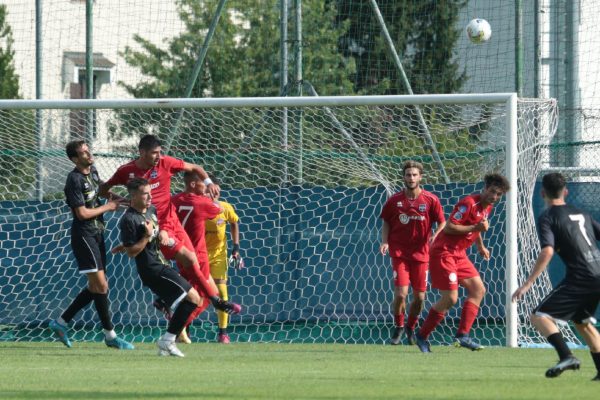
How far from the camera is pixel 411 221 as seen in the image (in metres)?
13.4

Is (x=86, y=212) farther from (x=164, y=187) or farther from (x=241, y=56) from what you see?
(x=241, y=56)

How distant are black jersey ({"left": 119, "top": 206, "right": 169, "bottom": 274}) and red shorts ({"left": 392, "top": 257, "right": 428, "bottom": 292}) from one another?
3.41m

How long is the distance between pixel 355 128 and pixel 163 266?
18.7 feet

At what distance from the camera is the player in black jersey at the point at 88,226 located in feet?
39.7

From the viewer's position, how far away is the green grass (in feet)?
25.5

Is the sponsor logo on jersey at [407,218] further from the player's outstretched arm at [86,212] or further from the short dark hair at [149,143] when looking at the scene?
the player's outstretched arm at [86,212]

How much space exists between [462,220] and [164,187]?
305 centimetres

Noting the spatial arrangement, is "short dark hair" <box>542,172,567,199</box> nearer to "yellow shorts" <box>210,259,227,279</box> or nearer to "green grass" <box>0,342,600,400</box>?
"green grass" <box>0,342,600,400</box>

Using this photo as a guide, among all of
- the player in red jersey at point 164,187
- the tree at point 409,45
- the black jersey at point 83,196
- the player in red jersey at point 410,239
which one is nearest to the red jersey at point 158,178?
the player in red jersey at point 164,187

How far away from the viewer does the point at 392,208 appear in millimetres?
13477

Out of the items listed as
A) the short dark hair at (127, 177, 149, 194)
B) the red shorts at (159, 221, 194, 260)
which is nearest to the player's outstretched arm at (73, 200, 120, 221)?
the red shorts at (159, 221, 194, 260)

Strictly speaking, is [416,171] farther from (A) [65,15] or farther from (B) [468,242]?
(A) [65,15]

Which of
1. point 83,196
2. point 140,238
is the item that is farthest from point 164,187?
point 140,238

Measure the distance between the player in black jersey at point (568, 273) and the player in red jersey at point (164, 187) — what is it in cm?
407
